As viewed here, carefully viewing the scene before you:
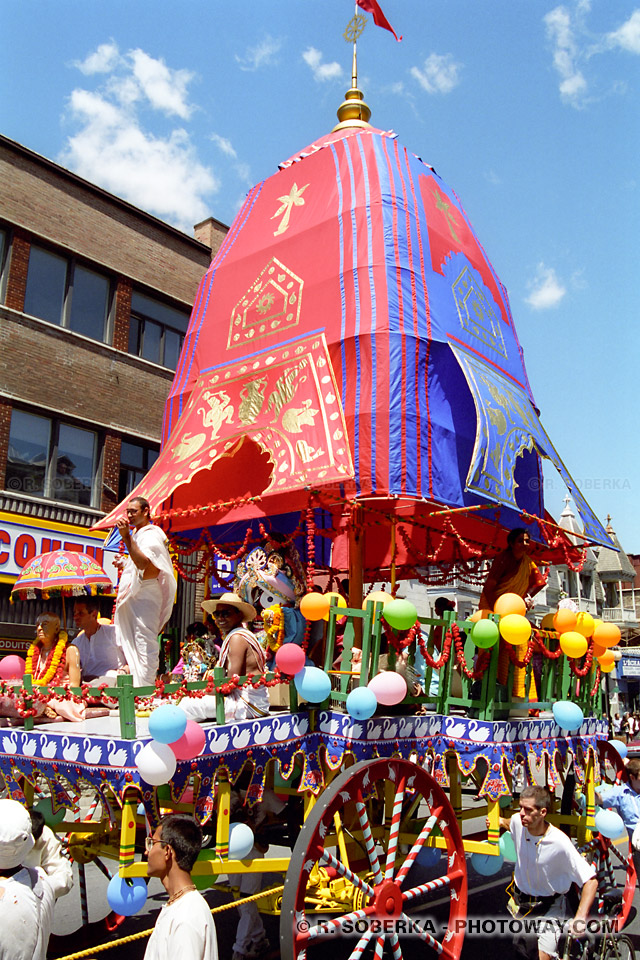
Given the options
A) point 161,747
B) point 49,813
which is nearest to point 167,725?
point 161,747

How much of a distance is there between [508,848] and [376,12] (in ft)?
31.6

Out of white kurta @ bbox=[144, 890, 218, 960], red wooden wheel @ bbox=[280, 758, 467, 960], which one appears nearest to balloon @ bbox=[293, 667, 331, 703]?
red wooden wheel @ bbox=[280, 758, 467, 960]

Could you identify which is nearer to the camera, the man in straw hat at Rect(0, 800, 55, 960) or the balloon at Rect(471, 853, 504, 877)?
the man in straw hat at Rect(0, 800, 55, 960)

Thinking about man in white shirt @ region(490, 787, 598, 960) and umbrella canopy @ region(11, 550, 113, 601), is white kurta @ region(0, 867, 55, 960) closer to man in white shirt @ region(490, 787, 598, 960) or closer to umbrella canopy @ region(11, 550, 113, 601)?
man in white shirt @ region(490, 787, 598, 960)

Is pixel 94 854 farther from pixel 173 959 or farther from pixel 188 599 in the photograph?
pixel 188 599

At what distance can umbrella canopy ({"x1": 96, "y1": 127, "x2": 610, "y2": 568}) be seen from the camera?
6.20 m

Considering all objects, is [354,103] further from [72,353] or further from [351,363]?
[72,353]

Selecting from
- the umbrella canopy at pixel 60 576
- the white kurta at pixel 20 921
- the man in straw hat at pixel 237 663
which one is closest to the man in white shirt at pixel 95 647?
the umbrella canopy at pixel 60 576

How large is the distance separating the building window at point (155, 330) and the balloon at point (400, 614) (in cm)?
1371

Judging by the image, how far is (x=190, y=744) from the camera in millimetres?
3725

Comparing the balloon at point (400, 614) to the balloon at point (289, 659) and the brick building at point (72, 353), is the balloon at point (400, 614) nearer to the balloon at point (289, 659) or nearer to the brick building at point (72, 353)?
the balloon at point (289, 659)

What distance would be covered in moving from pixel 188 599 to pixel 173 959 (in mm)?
14158

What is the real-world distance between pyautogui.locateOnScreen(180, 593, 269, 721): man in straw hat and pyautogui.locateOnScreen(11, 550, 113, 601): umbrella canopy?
124 inches

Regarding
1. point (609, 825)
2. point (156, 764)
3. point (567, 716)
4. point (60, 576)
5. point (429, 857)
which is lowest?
point (429, 857)
